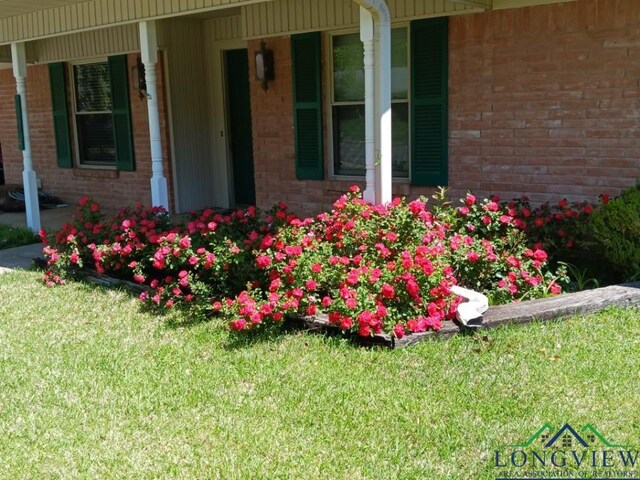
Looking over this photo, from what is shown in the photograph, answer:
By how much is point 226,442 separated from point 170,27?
7.17m

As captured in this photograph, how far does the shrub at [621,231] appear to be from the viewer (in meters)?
5.25

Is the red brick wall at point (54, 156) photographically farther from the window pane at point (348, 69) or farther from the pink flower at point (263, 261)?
the pink flower at point (263, 261)

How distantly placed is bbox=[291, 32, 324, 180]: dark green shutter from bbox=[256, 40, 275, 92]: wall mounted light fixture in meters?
0.35

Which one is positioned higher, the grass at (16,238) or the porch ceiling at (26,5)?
the porch ceiling at (26,5)

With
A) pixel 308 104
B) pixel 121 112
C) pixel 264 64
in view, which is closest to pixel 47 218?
pixel 121 112

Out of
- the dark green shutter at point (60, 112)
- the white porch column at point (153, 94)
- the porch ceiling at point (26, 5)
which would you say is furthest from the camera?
the dark green shutter at point (60, 112)

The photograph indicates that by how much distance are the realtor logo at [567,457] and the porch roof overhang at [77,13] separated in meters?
4.41

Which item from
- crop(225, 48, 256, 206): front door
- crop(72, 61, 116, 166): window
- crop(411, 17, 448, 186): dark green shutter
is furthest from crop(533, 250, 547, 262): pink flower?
crop(72, 61, 116, 166): window

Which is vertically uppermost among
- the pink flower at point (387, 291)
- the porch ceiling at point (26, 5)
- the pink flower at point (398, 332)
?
the porch ceiling at point (26, 5)

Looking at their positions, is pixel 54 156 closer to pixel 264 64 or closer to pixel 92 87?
pixel 92 87

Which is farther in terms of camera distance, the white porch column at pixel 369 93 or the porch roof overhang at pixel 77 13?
the porch roof overhang at pixel 77 13

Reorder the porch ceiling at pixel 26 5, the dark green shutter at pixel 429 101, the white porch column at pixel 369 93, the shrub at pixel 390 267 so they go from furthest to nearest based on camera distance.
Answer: the porch ceiling at pixel 26 5
the dark green shutter at pixel 429 101
the white porch column at pixel 369 93
the shrub at pixel 390 267

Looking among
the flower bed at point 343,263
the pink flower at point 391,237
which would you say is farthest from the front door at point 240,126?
the pink flower at point 391,237

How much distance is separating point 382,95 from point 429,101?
1746 mm
